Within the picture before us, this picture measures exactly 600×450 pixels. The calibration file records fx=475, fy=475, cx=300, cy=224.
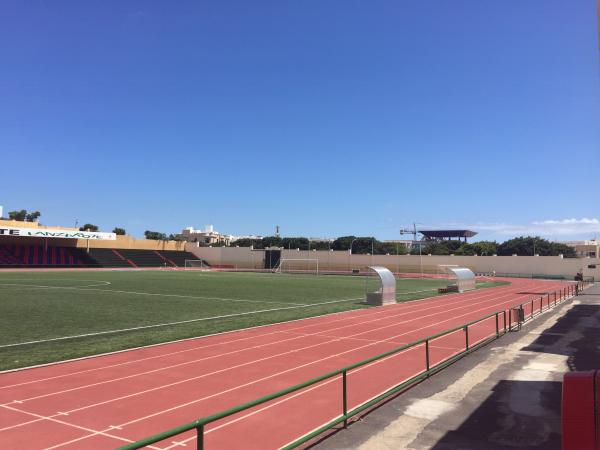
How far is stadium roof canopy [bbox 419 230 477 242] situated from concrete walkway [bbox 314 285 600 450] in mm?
147859

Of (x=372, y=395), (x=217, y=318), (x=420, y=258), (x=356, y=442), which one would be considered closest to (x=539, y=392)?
(x=372, y=395)

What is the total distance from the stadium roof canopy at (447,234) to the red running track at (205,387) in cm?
14623

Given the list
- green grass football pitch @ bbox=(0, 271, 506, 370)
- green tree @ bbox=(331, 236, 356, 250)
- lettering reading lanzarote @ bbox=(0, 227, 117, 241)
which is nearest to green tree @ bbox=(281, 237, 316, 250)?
green tree @ bbox=(331, 236, 356, 250)

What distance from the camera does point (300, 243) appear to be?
164m

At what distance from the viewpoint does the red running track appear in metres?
7.69

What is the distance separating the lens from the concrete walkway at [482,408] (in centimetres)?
732

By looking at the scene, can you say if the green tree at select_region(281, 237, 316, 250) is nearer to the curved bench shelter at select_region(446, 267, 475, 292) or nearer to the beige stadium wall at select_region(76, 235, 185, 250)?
the beige stadium wall at select_region(76, 235, 185, 250)

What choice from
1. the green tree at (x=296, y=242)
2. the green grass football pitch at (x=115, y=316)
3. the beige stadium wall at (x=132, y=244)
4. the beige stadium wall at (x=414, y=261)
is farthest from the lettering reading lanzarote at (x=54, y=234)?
the green tree at (x=296, y=242)

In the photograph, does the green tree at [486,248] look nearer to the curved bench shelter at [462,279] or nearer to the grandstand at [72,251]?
the grandstand at [72,251]

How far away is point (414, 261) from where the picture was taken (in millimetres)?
83438

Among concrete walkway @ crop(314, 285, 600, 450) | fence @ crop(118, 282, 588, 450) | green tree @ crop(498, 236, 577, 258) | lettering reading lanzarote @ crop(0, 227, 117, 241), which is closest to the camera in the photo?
fence @ crop(118, 282, 588, 450)

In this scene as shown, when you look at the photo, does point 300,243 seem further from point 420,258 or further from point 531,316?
point 531,316

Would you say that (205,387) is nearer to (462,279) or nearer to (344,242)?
(462,279)

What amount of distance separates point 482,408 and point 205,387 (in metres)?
5.71
